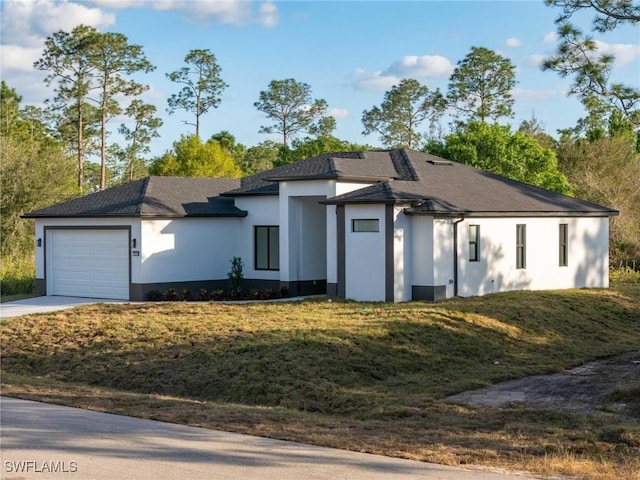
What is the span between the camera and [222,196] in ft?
100

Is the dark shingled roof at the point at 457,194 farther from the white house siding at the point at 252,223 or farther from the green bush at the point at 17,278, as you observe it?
the green bush at the point at 17,278

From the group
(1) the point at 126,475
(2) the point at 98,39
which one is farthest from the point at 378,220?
(2) the point at 98,39

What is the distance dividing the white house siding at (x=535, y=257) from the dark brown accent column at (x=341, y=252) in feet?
10.9

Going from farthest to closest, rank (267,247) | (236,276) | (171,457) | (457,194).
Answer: (267,247) → (236,276) → (457,194) → (171,457)

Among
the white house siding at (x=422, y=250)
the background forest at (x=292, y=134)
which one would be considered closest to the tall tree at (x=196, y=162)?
the background forest at (x=292, y=134)

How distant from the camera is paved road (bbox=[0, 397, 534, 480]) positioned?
9094 millimetres

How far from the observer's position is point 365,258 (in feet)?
83.1

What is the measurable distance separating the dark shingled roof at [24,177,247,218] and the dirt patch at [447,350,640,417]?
547 inches

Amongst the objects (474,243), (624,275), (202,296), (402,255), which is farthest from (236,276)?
(624,275)

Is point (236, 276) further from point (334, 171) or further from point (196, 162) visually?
point (196, 162)

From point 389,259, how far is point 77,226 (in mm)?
10306

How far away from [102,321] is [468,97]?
153 ft

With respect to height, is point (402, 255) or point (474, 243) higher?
point (474, 243)

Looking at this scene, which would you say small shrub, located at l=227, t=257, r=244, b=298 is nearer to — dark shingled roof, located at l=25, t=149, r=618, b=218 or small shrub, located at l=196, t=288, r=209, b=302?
small shrub, located at l=196, t=288, r=209, b=302
